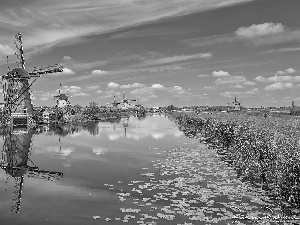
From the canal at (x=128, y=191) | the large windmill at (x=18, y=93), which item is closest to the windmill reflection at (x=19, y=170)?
the canal at (x=128, y=191)

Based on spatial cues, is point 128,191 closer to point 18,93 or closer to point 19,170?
point 19,170

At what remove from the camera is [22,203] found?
15.5 meters

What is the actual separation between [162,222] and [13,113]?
63659mm

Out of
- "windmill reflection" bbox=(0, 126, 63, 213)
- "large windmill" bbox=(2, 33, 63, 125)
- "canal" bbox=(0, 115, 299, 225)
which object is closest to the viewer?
"canal" bbox=(0, 115, 299, 225)

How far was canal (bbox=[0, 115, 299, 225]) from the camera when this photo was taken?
523 inches

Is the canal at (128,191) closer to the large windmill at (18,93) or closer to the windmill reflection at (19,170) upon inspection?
the windmill reflection at (19,170)

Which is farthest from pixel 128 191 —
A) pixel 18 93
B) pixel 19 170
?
pixel 18 93

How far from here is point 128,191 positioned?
56.7 feet

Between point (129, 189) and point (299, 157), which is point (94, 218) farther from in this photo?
point (299, 157)

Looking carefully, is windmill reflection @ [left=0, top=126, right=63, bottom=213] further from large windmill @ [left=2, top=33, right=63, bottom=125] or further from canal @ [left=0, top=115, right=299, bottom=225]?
large windmill @ [left=2, top=33, right=63, bottom=125]

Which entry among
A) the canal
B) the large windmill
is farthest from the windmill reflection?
the large windmill

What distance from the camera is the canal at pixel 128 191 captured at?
1327cm

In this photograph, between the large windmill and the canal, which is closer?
the canal

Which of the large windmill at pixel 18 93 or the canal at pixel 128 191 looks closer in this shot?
the canal at pixel 128 191
